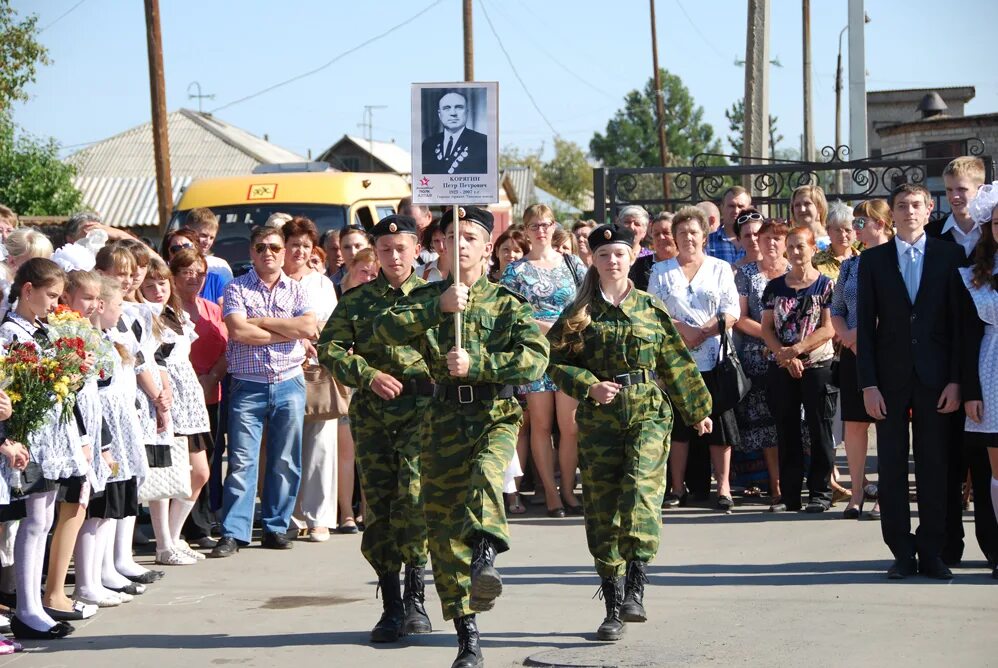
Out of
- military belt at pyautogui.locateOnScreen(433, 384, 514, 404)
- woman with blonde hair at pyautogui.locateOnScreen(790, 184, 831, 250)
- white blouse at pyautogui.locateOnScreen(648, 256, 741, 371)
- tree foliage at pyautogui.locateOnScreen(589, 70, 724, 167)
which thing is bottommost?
military belt at pyautogui.locateOnScreen(433, 384, 514, 404)

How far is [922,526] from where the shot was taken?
316 inches

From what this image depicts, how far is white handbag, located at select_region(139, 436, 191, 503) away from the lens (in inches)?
347

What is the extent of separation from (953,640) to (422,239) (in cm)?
569

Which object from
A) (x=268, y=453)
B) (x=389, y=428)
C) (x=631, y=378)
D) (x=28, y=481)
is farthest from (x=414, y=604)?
(x=268, y=453)

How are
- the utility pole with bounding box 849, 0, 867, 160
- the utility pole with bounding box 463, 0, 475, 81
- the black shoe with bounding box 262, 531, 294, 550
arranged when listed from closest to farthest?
the black shoe with bounding box 262, 531, 294, 550 → the utility pole with bounding box 849, 0, 867, 160 → the utility pole with bounding box 463, 0, 475, 81

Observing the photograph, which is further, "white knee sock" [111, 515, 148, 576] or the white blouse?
the white blouse

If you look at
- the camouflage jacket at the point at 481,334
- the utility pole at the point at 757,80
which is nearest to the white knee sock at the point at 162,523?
the camouflage jacket at the point at 481,334

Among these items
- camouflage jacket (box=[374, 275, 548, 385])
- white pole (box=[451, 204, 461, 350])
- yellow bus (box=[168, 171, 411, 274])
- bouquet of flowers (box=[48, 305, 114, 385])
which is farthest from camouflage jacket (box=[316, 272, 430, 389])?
yellow bus (box=[168, 171, 411, 274])

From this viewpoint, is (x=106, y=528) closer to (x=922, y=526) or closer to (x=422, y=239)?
(x=422, y=239)

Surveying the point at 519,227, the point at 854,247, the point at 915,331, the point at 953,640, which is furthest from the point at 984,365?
the point at 519,227

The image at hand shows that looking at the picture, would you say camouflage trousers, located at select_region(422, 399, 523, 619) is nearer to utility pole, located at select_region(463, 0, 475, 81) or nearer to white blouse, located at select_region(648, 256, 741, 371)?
white blouse, located at select_region(648, 256, 741, 371)

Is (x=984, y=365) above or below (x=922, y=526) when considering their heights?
above

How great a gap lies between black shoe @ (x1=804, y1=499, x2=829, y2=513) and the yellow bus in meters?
6.72

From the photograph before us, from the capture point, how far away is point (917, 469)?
26.6 ft
